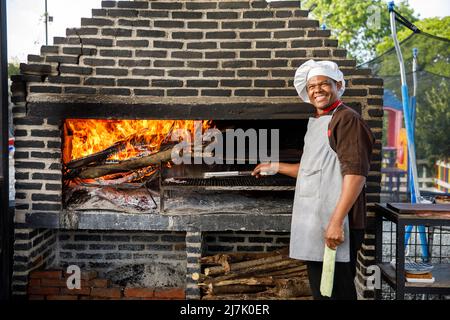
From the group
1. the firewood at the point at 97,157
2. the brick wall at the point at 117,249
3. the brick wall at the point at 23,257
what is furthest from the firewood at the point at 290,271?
the brick wall at the point at 23,257

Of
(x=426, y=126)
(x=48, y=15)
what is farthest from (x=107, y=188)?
(x=426, y=126)

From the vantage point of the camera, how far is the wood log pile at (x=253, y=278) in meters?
4.50

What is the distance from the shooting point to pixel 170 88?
441 centimetres

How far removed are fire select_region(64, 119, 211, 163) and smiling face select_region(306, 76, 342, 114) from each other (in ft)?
5.20

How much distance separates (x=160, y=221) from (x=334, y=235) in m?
1.78

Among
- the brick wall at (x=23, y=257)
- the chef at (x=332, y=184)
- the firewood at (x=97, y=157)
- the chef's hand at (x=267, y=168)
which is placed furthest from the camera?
the firewood at (x=97, y=157)

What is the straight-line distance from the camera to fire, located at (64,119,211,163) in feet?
15.5

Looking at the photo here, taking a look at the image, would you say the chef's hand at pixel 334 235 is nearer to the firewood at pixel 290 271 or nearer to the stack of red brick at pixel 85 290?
the firewood at pixel 290 271

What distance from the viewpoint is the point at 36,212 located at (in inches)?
176

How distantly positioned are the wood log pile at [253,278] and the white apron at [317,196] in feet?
3.94
